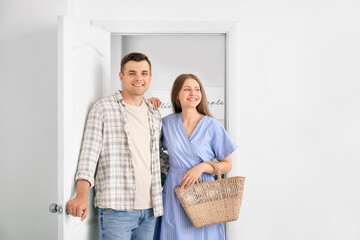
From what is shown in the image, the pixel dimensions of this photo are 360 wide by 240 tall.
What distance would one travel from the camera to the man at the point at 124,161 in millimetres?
1657

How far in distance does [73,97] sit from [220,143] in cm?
79

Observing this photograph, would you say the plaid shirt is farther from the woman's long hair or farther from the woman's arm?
the woman's long hair

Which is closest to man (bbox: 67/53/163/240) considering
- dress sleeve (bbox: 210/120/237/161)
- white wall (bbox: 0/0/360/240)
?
dress sleeve (bbox: 210/120/237/161)

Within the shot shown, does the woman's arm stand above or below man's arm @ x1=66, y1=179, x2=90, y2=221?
above

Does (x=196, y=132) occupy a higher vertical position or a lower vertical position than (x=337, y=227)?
higher

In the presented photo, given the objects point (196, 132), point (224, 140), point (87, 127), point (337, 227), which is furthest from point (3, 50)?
point (337, 227)

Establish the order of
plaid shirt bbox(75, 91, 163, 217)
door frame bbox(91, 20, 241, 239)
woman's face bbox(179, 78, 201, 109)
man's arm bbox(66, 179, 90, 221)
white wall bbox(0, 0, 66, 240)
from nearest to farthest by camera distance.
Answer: man's arm bbox(66, 179, 90, 221), plaid shirt bbox(75, 91, 163, 217), woman's face bbox(179, 78, 201, 109), white wall bbox(0, 0, 66, 240), door frame bbox(91, 20, 241, 239)

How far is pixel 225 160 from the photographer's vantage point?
185 centimetres

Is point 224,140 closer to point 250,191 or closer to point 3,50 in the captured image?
point 250,191

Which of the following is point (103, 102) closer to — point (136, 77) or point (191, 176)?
point (136, 77)

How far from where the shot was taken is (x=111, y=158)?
1674 millimetres

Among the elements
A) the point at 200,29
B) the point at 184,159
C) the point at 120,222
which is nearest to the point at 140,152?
the point at 184,159

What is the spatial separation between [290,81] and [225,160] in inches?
29.7

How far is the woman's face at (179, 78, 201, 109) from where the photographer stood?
71.0 inches
